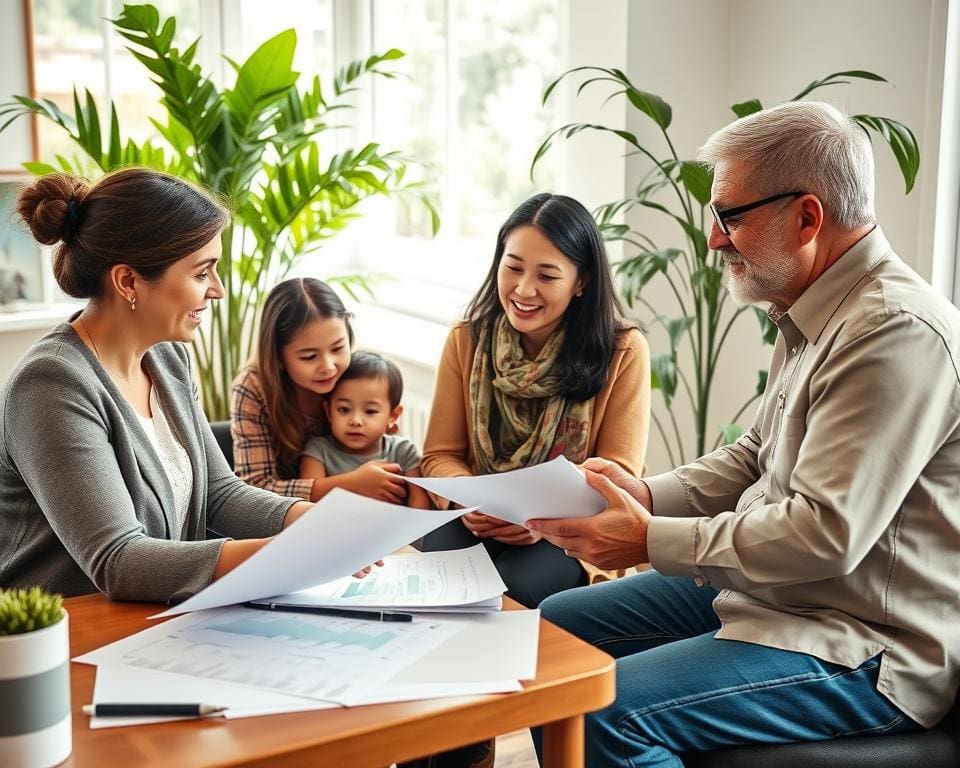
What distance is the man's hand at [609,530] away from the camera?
5.30 feet

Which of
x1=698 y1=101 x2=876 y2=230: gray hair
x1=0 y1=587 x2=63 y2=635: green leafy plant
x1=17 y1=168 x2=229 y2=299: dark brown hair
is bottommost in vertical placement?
x1=0 y1=587 x2=63 y2=635: green leafy plant

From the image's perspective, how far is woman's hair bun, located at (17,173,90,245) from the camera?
165 centimetres

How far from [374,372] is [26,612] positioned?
1551 millimetres

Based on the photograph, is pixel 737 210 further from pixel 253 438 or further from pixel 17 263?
pixel 17 263

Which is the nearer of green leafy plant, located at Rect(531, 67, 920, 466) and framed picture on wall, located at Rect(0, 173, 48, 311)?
green leafy plant, located at Rect(531, 67, 920, 466)

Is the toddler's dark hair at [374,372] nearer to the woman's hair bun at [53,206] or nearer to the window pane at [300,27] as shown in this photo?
the woman's hair bun at [53,206]

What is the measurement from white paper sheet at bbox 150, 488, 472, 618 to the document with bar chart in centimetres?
3

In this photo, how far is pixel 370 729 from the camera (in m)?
1.05

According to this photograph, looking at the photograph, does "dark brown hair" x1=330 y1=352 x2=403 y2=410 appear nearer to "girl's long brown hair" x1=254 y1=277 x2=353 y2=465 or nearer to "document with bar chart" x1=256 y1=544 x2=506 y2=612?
"girl's long brown hair" x1=254 y1=277 x2=353 y2=465

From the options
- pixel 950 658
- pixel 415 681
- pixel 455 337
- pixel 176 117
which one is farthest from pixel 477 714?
pixel 176 117

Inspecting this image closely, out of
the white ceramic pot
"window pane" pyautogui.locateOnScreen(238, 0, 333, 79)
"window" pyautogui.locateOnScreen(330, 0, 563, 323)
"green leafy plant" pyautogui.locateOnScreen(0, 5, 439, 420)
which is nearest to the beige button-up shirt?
the white ceramic pot

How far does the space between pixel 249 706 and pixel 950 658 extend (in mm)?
951

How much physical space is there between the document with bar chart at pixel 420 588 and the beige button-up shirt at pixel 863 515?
30 centimetres

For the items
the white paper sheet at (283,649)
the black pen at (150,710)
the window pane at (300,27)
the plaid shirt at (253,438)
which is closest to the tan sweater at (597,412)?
the plaid shirt at (253,438)
